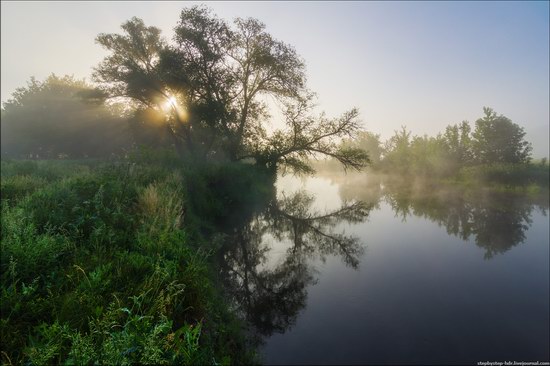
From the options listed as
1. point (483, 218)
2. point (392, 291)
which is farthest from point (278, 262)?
point (483, 218)

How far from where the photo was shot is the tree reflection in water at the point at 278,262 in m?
6.34

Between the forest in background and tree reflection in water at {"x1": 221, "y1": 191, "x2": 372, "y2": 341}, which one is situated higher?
the forest in background

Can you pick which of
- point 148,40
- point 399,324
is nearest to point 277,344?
point 399,324

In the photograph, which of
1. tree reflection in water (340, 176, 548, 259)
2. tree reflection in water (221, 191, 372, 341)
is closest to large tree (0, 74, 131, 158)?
tree reflection in water (221, 191, 372, 341)

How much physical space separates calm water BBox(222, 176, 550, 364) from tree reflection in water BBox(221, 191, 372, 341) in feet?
0.13

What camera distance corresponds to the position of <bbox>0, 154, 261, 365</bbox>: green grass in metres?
2.30

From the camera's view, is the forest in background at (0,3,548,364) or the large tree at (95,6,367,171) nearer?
the forest in background at (0,3,548,364)

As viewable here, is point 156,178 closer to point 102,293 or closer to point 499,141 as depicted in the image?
point 102,293

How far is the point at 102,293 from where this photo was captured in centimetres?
315

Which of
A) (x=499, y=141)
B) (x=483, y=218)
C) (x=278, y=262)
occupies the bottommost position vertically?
(x=278, y=262)

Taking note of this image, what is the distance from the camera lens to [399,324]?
5863mm

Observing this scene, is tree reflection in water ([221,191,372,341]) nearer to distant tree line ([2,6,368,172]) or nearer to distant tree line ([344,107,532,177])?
distant tree line ([2,6,368,172])

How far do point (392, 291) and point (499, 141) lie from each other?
44.4 m

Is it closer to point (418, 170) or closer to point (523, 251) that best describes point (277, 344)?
point (523, 251)
